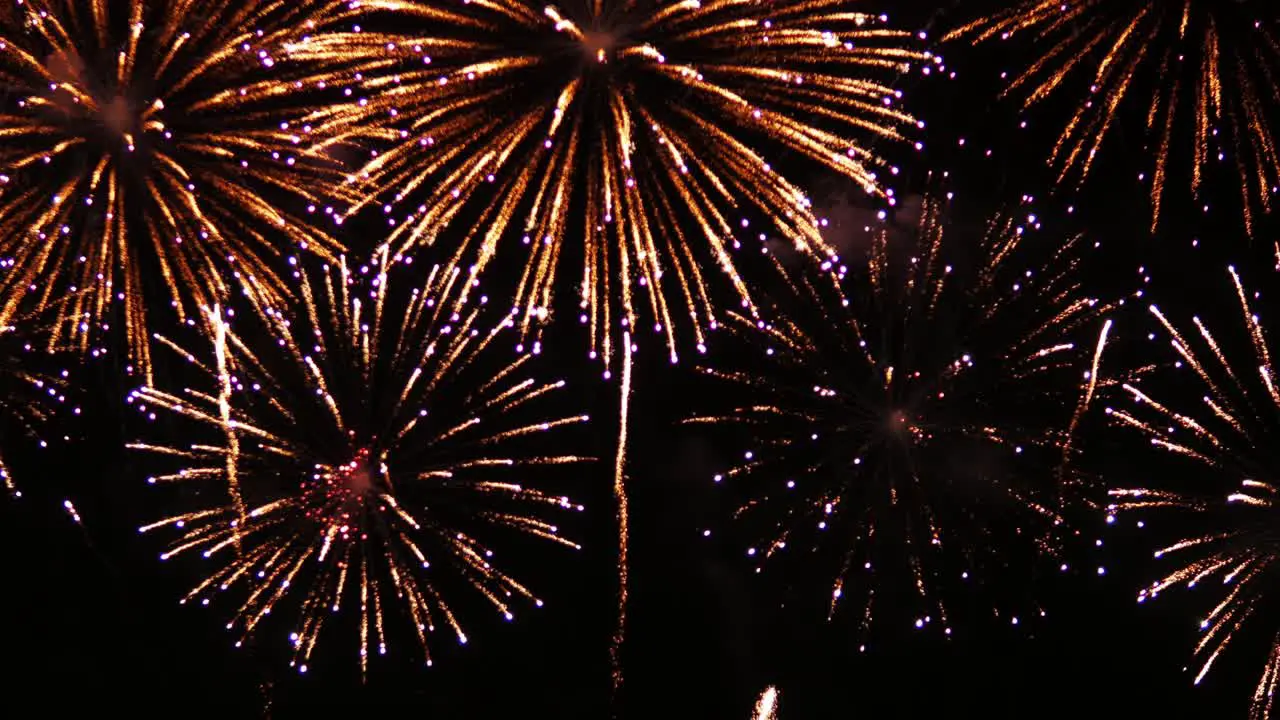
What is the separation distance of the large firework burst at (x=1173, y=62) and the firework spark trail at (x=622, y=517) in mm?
3836

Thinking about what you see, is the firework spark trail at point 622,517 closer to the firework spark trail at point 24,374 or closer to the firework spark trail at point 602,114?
the firework spark trail at point 602,114

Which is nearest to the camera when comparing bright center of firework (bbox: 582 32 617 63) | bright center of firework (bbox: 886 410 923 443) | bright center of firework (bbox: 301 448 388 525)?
bright center of firework (bbox: 582 32 617 63)

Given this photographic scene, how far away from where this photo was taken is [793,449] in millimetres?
9266

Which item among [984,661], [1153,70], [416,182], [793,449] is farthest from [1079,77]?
[984,661]

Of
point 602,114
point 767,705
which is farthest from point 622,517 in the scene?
point 602,114

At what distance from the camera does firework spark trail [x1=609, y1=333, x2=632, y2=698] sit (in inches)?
349

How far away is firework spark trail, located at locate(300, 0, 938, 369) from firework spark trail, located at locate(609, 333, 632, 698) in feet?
3.37

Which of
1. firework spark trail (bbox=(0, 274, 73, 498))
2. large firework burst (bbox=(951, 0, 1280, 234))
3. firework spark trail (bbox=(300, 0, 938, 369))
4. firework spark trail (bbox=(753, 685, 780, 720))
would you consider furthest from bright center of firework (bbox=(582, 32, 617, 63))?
firework spark trail (bbox=(753, 685, 780, 720))

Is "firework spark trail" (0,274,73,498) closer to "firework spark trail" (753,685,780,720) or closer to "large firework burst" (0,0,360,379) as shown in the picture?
"large firework burst" (0,0,360,379)

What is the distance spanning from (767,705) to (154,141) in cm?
1225

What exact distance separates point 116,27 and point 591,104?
10.2 feet

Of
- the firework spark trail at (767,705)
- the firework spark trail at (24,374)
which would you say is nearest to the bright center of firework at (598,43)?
the firework spark trail at (24,374)

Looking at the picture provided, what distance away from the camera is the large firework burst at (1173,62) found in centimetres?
693

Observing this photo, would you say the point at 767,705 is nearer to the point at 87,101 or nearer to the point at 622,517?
the point at 622,517
